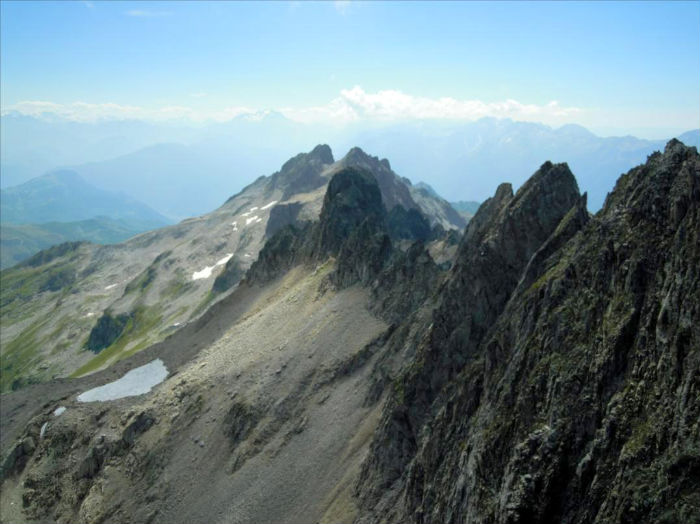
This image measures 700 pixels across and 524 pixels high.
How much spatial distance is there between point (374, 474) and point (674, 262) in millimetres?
31626

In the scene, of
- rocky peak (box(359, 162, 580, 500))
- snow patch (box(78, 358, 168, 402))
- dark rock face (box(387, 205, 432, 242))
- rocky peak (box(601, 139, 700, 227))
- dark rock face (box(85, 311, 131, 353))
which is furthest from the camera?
dark rock face (box(85, 311, 131, 353))

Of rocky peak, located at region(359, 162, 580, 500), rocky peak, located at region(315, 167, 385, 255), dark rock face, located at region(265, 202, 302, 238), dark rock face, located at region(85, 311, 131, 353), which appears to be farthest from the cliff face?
dark rock face, located at region(85, 311, 131, 353)

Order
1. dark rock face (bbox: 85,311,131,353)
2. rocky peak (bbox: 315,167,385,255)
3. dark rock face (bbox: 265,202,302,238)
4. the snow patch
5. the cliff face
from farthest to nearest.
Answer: dark rock face (bbox: 265,202,302,238), dark rock face (bbox: 85,311,131,353), rocky peak (bbox: 315,167,385,255), the snow patch, the cliff face

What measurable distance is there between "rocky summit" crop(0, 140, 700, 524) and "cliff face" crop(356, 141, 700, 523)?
10 centimetres

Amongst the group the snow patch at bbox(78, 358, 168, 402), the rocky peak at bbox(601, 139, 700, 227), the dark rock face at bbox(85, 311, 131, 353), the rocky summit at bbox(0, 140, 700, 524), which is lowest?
the dark rock face at bbox(85, 311, 131, 353)

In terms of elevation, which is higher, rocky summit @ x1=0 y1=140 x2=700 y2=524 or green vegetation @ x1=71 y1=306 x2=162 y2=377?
rocky summit @ x1=0 y1=140 x2=700 y2=524

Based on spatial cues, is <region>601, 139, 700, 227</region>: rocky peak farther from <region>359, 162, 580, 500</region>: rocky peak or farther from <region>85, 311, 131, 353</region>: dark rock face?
<region>85, 311, 131, 353</region>: dark rock face

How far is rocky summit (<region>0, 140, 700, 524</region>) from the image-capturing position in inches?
851

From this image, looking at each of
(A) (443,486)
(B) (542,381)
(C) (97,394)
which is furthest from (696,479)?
(C) (97,394)

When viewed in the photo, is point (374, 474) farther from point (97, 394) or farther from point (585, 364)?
point (97, 394)

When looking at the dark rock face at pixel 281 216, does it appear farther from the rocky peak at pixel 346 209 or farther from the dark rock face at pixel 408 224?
the rocky peak at pixel 346 209

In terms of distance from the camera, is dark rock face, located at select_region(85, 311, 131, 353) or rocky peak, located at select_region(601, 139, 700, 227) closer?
rocky peak, located at select_region(601, 139, 700, 227)

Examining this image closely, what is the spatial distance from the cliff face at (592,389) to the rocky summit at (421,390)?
0.10 metres

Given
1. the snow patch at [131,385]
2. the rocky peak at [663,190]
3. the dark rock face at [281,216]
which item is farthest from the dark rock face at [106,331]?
the rocky peak at [663,190]
